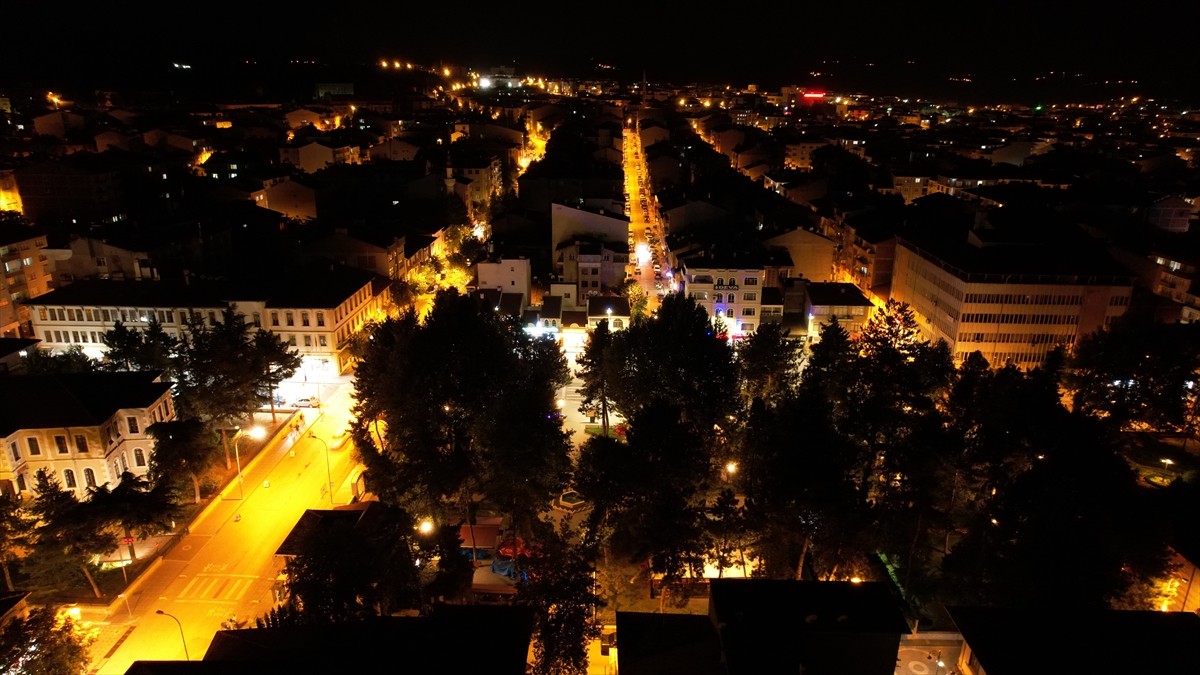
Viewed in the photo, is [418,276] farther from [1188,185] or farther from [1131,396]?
[1188,185]

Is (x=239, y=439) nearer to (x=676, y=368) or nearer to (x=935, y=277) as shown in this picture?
(x=676, y=368)

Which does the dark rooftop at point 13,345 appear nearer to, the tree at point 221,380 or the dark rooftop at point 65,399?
the dark rooftop at point 65,399

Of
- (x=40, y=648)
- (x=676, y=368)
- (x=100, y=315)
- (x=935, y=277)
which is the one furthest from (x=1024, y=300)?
(x=100, y=315)

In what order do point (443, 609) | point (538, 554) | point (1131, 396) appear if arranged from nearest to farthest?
1. point (443, 609)
2. point (538, 554)
3. point (1131, 396)

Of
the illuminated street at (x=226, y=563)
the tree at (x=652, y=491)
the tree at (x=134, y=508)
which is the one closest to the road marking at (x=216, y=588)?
the illuminated street at (x=226, y=563)

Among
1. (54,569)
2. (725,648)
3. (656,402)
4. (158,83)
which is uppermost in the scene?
(158,83)

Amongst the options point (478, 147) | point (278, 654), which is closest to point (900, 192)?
point (478, 147)
